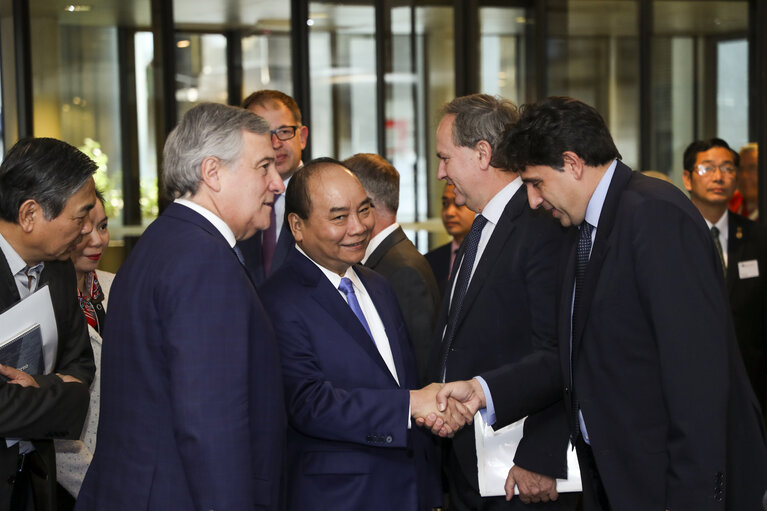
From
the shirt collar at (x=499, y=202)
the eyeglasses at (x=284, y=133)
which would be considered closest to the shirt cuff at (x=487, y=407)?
the shirt collar at (x=499, y=202)

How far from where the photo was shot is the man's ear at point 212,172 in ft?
8.11

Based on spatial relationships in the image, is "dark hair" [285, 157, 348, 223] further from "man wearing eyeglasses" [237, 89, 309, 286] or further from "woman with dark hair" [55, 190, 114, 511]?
"man wearing eyeglasses" [237, 89, 309, 286]

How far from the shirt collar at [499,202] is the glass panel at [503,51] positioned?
182 inches

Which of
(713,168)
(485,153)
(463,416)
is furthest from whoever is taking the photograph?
(713,168)

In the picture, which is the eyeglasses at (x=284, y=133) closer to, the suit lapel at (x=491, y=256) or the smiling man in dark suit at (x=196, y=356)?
the suit lapel at (x=491, y=256)

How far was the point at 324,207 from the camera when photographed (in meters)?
3.00

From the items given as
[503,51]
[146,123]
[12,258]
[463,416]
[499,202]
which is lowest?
[463,416]

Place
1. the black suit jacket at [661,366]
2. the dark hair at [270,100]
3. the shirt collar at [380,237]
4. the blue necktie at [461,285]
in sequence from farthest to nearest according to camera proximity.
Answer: the dark hair at [270,100] < the shirt collar at [380,237] < the blue necktie at [461,285] < the black suit jacket at [661,366]

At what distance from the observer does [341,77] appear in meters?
7.35

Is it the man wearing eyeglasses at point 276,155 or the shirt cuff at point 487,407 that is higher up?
the man wearing eyeglasses at point 276,155

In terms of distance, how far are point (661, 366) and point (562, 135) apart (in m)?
0.73

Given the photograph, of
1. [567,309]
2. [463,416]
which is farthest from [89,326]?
[567,309]

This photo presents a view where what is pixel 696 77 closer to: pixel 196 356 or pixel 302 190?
pixel 302 190

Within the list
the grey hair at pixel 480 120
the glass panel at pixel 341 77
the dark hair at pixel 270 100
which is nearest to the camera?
the grey hair at pixel 480 120
